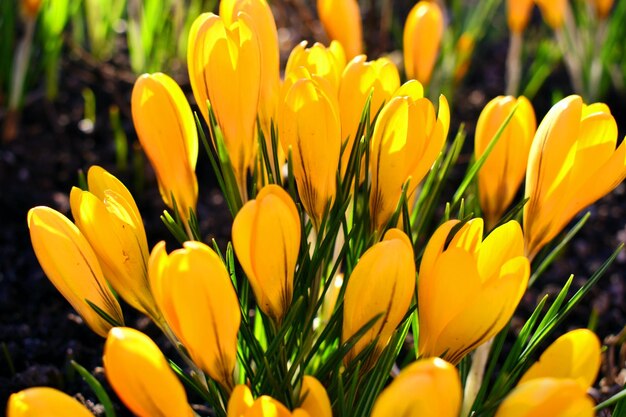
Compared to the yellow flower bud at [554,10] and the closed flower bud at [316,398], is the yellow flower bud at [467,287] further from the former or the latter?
the yellow flower bud at [554,10]

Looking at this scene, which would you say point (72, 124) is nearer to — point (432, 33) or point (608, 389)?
point (432, 33)

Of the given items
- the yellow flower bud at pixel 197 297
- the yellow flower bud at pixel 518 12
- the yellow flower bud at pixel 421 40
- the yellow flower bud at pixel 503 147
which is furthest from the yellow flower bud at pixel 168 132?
the yellow flower bud at pixel 518 12

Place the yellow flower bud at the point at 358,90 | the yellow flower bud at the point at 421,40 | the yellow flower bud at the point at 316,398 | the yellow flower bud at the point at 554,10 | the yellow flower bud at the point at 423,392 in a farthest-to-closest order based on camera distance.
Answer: the yellow flower bud at the point at 554,10, the yellow flower bud at the point at 421,40, the yellow flower bud at the point at 358,90, the yellow flower bud at the point at 316,398, the yellow flower bud at the point at 423,392

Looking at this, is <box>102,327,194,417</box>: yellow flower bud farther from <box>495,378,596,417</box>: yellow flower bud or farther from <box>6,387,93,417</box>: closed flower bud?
<box>495,378,596,417</box>: yellow flower bud

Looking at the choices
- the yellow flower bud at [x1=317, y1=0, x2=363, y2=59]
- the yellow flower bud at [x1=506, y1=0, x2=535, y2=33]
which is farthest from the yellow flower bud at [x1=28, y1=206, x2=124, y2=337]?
the yellow flower bud at [x1=506, y1=0, x2=535, y2=33]

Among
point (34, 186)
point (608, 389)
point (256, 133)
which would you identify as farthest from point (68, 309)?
point (608, 389)

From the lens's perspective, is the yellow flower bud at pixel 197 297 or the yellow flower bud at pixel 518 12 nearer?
the yellow flower bud at pixel 197 297
